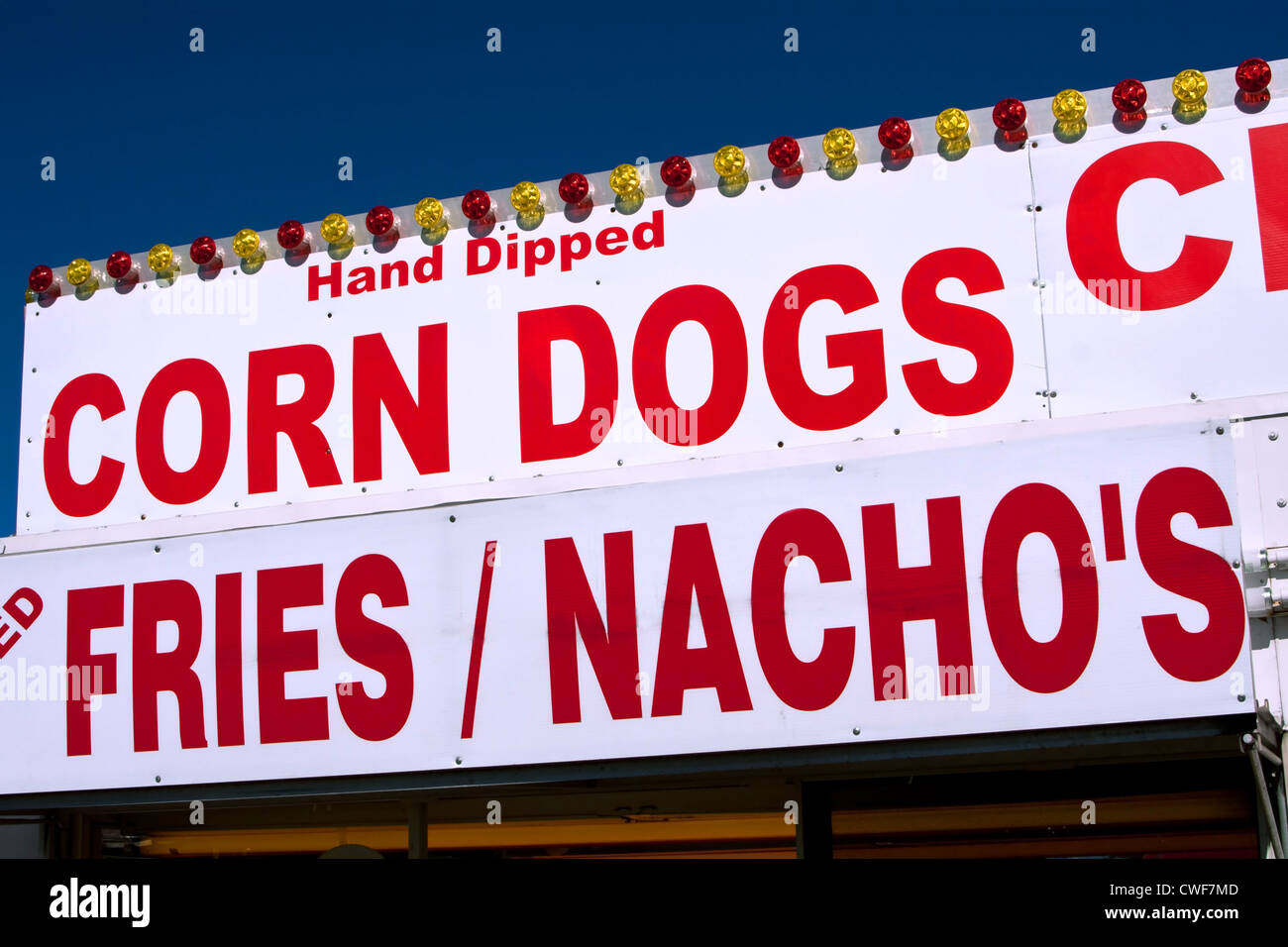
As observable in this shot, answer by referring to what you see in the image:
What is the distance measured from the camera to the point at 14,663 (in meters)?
6.59

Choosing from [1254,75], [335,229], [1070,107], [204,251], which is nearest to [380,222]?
[335,229]

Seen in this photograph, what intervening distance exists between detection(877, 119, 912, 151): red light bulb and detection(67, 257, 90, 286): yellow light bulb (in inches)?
163

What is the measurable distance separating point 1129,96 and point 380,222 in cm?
349

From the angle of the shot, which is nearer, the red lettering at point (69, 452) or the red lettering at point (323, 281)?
the red lettering at point (323, 281)

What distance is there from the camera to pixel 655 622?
18.9ft

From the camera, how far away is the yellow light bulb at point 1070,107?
20.1 feet

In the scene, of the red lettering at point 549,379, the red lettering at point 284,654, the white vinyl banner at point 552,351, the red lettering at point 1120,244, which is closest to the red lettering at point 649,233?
the white vinyl banner at point 552,351

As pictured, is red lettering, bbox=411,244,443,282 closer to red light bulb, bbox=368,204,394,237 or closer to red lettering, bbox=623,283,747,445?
red light bulb, bbox=368,204,394,237

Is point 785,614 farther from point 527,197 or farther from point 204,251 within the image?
point 204,251

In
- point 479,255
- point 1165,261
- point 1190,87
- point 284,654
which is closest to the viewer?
point 1165,261

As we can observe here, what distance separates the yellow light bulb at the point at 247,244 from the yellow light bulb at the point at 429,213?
88 cm

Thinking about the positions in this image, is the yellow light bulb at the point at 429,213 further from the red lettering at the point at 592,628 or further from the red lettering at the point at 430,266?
the red lettering at the point at 592,628
